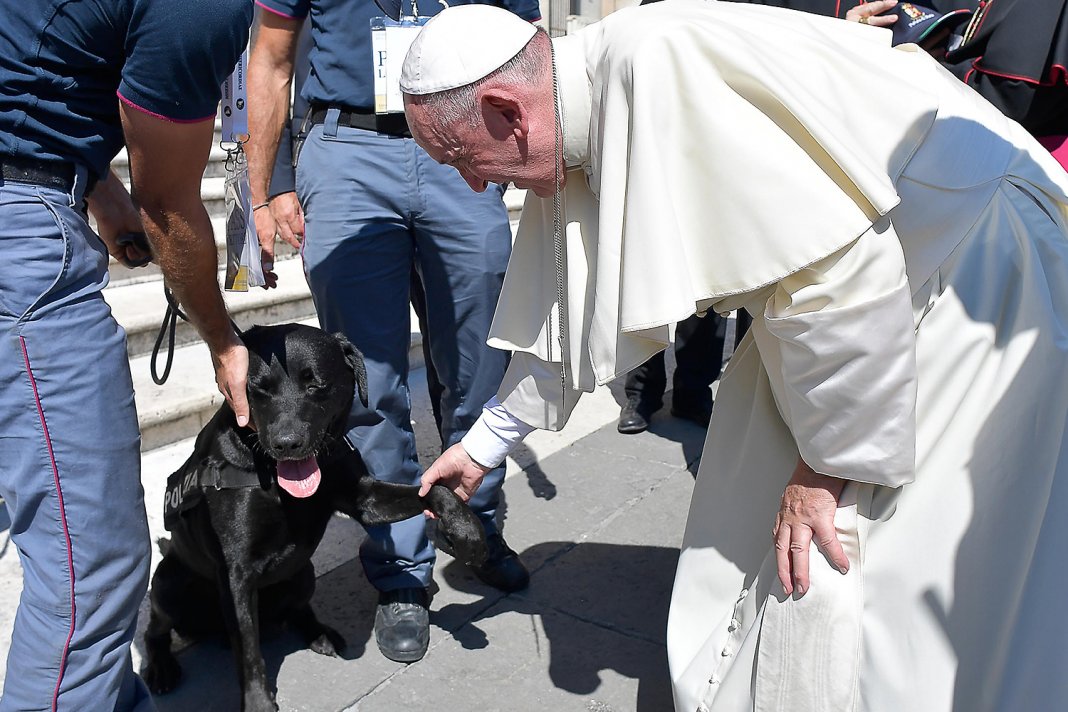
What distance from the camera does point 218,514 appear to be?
102 inches

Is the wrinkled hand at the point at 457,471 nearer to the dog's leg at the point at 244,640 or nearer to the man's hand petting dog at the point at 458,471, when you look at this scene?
the man's hand petting dog at the point at 458,471

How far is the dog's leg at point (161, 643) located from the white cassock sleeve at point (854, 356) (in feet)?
6.23

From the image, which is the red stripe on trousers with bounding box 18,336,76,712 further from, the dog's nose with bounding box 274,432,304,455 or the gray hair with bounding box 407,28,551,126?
the gray hair with bounding box 407,28,551,126

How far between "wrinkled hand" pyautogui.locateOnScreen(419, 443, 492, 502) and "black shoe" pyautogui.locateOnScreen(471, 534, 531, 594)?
60 centimetres


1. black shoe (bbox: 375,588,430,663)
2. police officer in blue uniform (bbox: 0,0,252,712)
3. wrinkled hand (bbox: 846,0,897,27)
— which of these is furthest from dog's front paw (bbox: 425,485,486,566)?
wrinkled hand (bbox: 846,0,897,27)

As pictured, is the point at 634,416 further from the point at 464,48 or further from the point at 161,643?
the point at 464,48

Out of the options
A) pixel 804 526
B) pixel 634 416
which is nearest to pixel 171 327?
pixel 804 526

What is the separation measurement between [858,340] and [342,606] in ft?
6.88

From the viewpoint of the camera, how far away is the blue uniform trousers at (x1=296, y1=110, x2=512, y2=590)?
2881mm

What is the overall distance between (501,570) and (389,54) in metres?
1.69

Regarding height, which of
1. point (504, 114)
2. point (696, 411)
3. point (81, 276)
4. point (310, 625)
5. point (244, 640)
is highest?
point (504, 114)

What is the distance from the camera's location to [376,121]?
9.52 ft

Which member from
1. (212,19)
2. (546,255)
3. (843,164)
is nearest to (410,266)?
(546,255)

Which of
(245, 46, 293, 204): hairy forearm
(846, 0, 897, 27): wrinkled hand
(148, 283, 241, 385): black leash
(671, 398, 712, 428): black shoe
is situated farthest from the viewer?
(671, 398, 712, 428): black shoe
